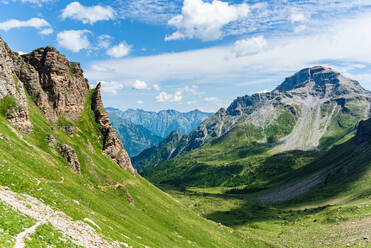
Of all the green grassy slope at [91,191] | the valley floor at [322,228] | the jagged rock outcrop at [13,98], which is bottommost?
the valley floor at [322,228]

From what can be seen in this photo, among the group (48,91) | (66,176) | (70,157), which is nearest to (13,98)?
(70,157)

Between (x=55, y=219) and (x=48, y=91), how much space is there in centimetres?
8062

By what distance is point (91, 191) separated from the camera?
68.2 meters

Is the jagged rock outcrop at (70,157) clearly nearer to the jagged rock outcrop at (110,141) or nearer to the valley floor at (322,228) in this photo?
the jagged rock outcrop at (110,141)

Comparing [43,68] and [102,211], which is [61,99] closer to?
[43,68]

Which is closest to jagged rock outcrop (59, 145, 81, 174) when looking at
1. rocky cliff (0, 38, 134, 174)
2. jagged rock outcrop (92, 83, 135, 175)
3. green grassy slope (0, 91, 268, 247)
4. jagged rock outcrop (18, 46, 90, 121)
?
rocky cliff (0, 38, 134, 174)

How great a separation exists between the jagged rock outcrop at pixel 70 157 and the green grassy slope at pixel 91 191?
5.62ft

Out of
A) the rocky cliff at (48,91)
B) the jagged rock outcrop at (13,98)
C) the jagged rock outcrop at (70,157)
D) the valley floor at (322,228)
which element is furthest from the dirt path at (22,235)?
the valley floor at (322,228)

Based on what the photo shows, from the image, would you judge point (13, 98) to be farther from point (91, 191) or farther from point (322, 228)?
point (322, 228)

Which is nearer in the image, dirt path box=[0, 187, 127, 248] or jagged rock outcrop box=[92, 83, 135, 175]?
dirt path box=[0, 187, 127, 248]

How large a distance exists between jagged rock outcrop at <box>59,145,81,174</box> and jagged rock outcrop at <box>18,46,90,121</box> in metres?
21.6

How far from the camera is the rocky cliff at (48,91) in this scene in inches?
2771

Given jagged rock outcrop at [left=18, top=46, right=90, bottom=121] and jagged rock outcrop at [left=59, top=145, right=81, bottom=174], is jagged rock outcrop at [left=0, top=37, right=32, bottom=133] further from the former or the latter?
jagged rock outcrop at [left=18, top=46, right=90, bottom=121]

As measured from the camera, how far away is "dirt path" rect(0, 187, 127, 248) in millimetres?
28777
